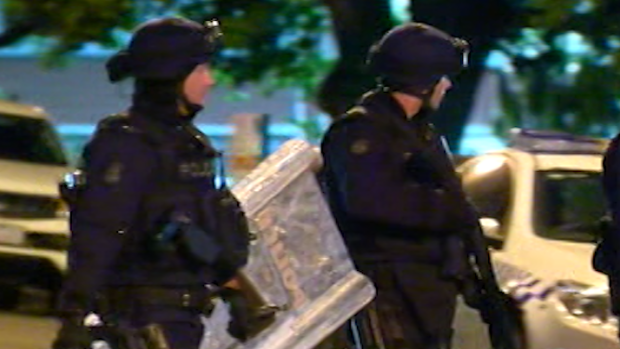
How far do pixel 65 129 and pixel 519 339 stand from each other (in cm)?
1944

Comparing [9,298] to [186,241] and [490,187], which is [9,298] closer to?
[490,187]

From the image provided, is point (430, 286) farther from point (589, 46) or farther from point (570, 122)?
point (570, 122)

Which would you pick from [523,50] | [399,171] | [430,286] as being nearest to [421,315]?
[430,286]

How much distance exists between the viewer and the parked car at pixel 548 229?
8.71 metres

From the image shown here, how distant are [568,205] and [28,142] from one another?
5.99m

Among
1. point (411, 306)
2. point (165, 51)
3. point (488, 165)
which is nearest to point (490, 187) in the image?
point (488, 165)

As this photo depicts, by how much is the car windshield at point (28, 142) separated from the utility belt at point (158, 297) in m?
9.19

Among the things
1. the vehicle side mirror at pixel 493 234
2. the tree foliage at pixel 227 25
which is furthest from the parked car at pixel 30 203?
the vehicle side mirror at pixel 493 234

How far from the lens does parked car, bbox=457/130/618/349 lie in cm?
871

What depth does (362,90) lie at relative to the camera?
14727 millimetres

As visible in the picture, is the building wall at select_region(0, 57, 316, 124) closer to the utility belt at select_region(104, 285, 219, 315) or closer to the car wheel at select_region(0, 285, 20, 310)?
the car wheel at select_region(0, 285, 20, 310)

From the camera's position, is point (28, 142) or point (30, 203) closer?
point (30, 203)

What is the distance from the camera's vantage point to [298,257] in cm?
638

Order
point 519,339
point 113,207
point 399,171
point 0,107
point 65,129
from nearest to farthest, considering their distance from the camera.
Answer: point 113,207 < point 399,171 < point 519,339 < point 0,107 < point 65,129
